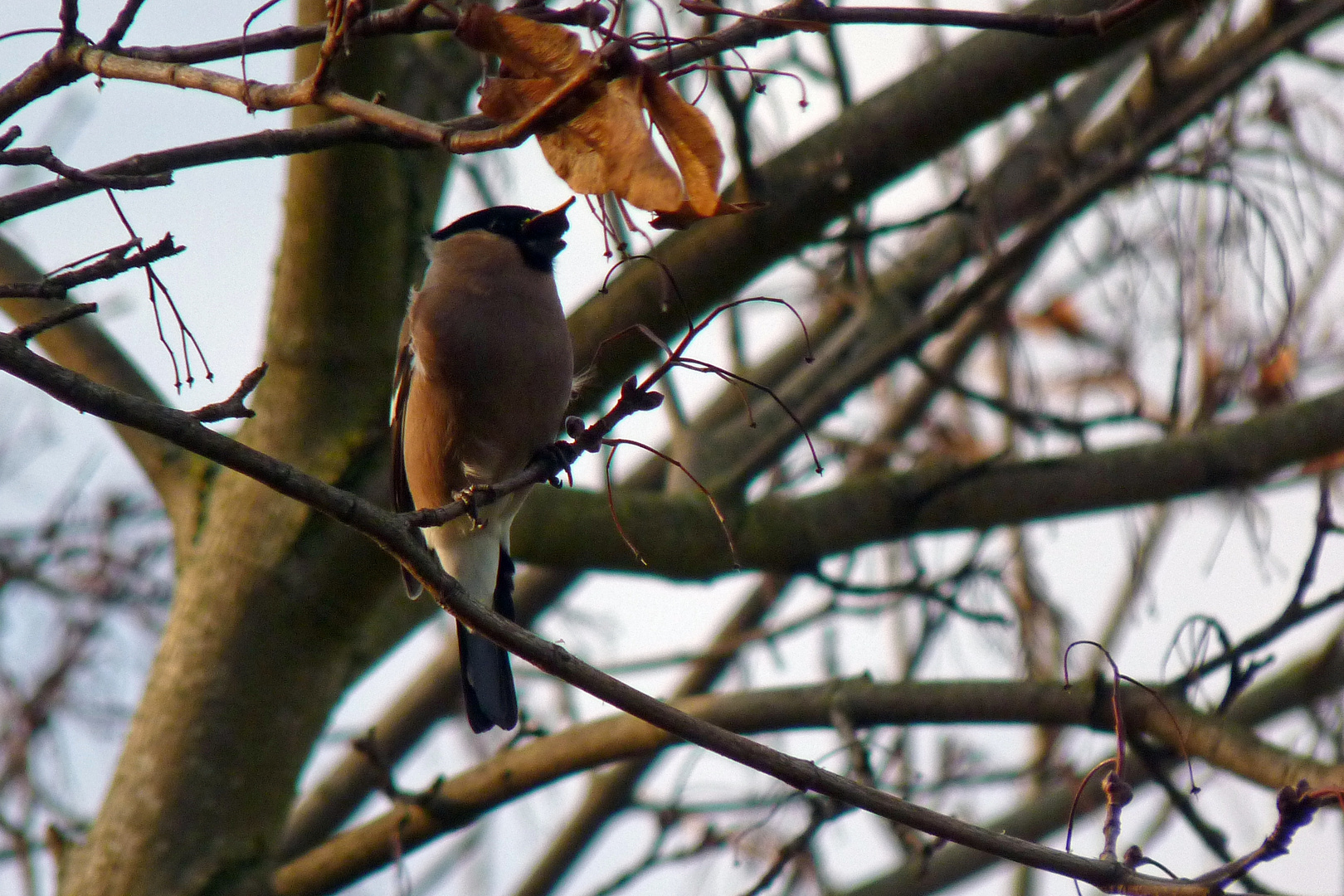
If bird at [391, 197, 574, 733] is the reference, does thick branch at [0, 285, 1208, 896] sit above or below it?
below

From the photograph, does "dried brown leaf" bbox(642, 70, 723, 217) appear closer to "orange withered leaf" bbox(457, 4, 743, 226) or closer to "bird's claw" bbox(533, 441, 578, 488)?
"orange withered leaf" bbox(457, 4, 743, 226)

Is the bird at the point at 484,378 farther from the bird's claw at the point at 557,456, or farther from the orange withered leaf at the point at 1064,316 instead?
the orange withered leaf at the point at 1064,316

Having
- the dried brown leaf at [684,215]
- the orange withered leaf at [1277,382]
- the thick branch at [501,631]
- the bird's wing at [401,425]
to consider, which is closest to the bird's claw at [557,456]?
the bird's wing at [401,425]

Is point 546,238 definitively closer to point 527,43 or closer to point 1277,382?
point 527,43

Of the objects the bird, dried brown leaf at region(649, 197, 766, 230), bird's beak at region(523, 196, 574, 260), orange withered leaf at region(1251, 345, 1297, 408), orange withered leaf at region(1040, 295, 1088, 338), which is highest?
orange withered leaf at region(1040, 295, 1088, 338)

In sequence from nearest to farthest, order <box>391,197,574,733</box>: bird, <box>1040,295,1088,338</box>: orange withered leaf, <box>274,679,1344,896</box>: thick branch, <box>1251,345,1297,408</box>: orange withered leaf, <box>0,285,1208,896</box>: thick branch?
<box>0,285,1208,896</box>: thick branch
<box>274,679,1344,896</box>: thick branch
<box>391,197,574,733</box>: bird
<box>1251,345,1297,408</box>: orange withered leaf
<box>1040,295,1088,338</box>: orange withered leaf

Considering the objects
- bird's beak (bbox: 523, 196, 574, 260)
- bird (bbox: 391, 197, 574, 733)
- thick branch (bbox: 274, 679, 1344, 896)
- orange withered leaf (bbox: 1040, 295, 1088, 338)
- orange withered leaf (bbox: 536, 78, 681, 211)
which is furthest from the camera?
orange withered leaf (bbox: 1040, 295, 1088, 338)

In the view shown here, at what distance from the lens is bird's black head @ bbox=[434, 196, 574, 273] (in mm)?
3639

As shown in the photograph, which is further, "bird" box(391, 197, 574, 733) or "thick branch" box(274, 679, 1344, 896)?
"bird" box(391, 197, 574, 733)

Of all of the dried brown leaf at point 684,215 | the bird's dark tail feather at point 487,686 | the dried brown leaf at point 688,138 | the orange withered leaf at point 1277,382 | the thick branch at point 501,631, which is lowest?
the thick branch at point 501,631

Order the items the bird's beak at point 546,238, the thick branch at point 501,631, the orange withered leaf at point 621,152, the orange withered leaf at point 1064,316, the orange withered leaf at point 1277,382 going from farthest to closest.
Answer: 1. the orange withered leaf at point 1064,316
2. the orange withered leaf at point 1277,382
3. the bird's beak at point 546,238
4. the thick branch at point 501,631
5. the orange withered leaf at point 621,152

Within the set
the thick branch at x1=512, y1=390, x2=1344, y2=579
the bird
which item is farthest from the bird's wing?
the thick branch at x1=512, y1=390, x2=1344, y2=579

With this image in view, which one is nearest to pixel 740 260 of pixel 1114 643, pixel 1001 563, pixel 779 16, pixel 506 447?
pixel 506 447

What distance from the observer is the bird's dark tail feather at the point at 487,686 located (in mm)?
3742
